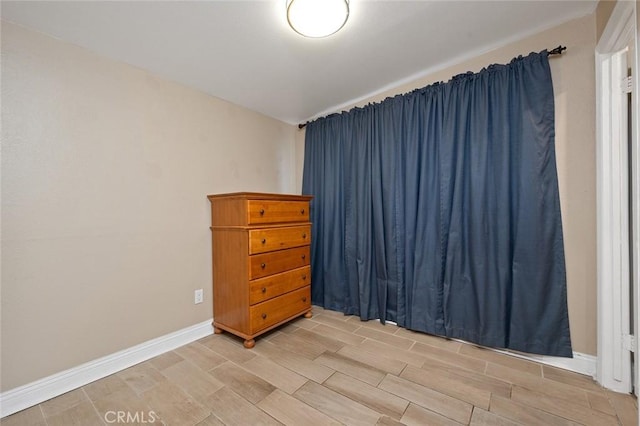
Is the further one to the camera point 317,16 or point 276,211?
point 276,211

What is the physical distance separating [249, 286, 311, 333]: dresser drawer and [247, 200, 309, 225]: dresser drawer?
0.69 meters

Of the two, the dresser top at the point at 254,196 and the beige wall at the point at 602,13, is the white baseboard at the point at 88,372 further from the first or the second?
the beige wall at the point at 602,13

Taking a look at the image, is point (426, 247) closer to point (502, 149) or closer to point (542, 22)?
point (502, 149)

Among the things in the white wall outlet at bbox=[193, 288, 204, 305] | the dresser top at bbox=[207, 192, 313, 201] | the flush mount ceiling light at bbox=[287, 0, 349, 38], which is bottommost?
the white wall outlet at bbox=[193, 288, 204, 305]

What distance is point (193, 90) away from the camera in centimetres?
224

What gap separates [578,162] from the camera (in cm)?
160

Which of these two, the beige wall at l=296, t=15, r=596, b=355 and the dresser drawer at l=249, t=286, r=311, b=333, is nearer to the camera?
the beige wall at l=296, t=15, r=596, b=355

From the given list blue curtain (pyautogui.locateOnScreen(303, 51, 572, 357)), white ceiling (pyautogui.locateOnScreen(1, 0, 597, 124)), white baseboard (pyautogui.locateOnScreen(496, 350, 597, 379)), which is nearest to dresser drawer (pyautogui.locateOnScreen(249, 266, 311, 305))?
blue curtain (pyautogui.locateOnScreen(303, 51, 572, 357))

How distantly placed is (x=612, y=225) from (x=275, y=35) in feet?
7.64

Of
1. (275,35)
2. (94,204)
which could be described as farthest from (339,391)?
(275,35)

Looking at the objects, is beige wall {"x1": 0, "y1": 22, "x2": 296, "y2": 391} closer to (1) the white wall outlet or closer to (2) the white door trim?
(1) the white wall outlet

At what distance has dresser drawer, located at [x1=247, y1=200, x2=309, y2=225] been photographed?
204cm

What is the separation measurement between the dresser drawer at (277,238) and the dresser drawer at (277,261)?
5cm

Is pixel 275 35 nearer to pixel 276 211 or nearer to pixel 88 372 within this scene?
pixel 276 211
